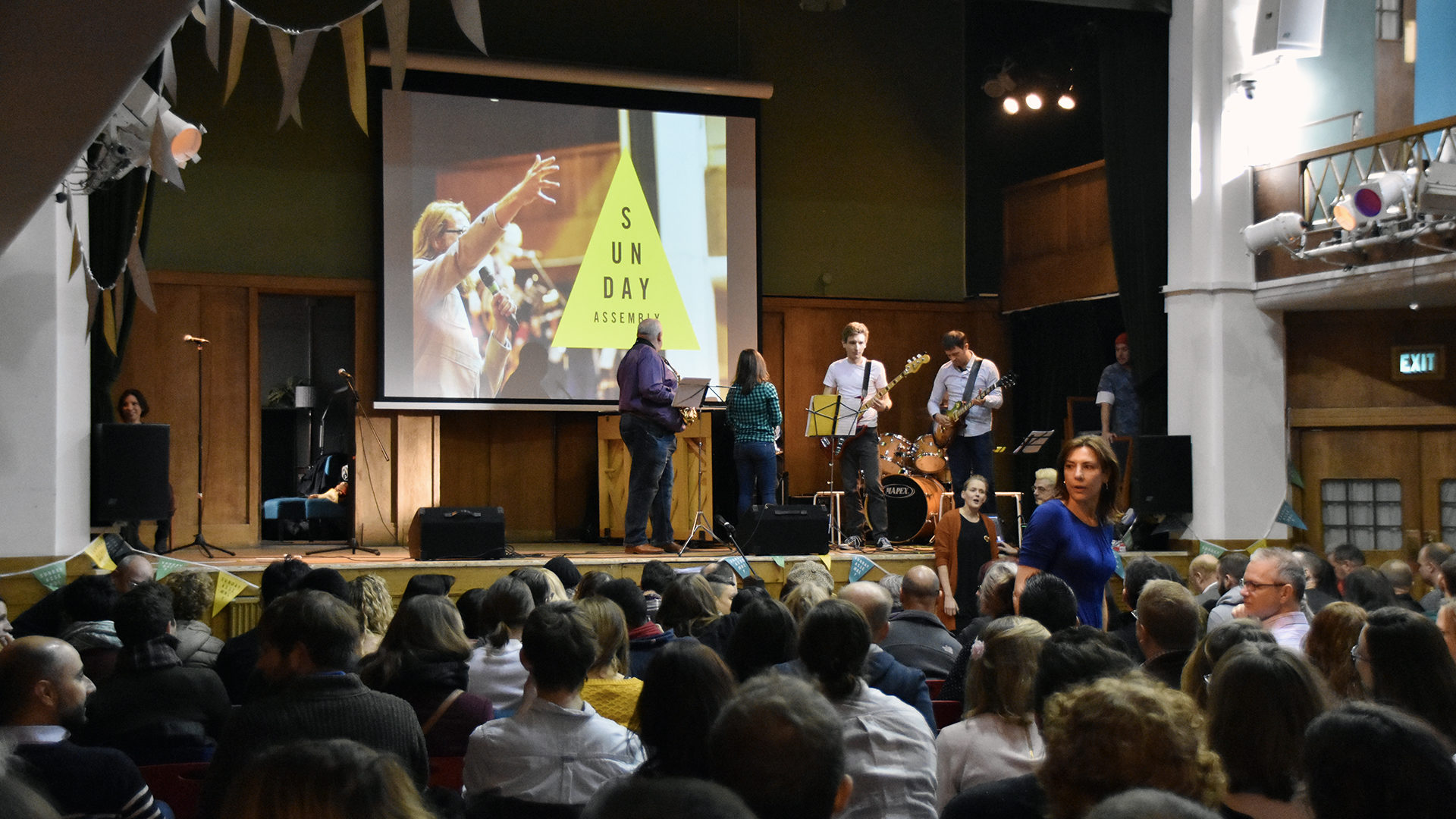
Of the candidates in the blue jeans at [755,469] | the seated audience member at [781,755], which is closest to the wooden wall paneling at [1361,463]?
the blue jeans at [755,469]

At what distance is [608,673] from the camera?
3.46 m

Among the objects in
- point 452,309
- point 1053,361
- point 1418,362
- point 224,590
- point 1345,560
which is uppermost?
point 452,309

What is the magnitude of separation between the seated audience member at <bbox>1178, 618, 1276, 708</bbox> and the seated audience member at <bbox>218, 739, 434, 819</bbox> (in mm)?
2239

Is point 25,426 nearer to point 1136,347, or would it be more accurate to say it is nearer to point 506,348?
point 506,348

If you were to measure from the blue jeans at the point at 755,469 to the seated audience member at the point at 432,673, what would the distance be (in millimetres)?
5434

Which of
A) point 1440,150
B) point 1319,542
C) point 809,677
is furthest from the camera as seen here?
point 1319,542

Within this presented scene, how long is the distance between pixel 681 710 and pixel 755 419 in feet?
21.8

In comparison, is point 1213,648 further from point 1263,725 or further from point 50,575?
point 50,575

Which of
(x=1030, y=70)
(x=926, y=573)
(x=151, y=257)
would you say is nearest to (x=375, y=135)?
(x=151, y=257)

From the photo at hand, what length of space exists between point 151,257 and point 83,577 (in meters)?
Answer: 5.94

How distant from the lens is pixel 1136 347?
980 cm

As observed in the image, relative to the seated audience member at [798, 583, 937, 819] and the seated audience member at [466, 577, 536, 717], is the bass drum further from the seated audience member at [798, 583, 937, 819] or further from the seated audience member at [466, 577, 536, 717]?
the seated audience member at [798, 583, 937, 819]

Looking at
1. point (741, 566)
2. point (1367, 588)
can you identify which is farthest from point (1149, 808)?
point (741, 566)

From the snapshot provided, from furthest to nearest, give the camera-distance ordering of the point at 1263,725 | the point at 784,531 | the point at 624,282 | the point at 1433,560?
the point at 624,282
the point at 784,531
the point at 1433,560
the point at 1263,725
